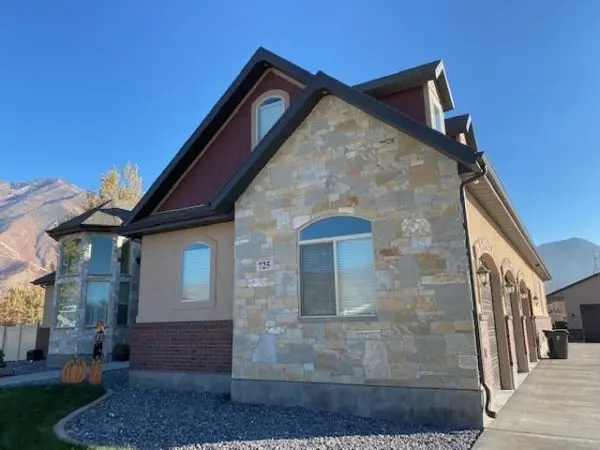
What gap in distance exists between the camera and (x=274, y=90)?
11.4m

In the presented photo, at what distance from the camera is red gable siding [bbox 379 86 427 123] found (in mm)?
9312

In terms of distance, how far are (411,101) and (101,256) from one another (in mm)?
13807

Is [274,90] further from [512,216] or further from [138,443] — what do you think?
[138,443]

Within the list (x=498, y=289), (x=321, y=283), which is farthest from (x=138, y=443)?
(x=498, y=289)

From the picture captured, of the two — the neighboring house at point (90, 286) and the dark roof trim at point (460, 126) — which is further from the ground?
the dark roof trim at point (460, 126)

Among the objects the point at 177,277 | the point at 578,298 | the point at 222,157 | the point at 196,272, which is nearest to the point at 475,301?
the point at 196,272

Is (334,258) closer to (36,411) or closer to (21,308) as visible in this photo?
(36,411)

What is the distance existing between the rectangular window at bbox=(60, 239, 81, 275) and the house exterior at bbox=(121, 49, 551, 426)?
7.27m

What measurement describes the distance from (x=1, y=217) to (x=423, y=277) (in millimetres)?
209810

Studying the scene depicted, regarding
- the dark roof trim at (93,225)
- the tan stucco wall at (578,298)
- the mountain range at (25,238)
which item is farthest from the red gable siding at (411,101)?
the mountain range at (25,238)

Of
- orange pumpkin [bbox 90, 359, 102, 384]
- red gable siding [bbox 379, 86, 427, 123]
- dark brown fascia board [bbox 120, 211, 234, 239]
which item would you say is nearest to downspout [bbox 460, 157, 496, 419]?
red gable siding [bbox 379, 86, 427, 123]

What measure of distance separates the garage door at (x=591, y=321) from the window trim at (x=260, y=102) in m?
28.5

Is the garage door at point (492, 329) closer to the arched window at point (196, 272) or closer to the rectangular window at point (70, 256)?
the arched window at point (196, 272)

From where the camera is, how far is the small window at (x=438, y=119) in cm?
969
